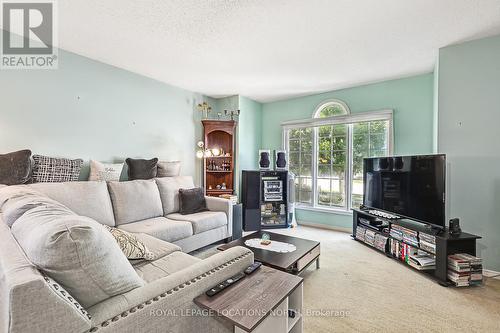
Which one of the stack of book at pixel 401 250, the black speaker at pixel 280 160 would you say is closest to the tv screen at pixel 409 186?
the stack of book at pixel 401 250

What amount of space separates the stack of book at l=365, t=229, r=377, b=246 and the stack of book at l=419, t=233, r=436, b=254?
0.71 meters

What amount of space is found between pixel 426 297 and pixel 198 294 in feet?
7.06

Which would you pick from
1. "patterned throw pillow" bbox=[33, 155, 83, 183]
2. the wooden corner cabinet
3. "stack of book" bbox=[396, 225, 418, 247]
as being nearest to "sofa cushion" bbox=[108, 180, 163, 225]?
"patterned throw pillow" bbox=[33, 155, 83, 183]

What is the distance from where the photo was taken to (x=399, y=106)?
3613 millimetres

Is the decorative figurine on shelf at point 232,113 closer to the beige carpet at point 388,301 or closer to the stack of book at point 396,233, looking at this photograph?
the beige carpet at point 388,301

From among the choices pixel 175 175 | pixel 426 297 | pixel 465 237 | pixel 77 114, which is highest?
pixel 77 114

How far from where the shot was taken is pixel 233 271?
4.15ft

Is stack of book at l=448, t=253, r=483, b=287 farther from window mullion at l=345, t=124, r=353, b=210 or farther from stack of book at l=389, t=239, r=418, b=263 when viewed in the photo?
window mullion at l=345, t=124, r=353, b=210

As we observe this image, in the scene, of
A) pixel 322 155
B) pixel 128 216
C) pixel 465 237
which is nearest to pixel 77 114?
pixel 128 216

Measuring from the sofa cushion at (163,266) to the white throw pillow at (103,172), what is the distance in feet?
5.05

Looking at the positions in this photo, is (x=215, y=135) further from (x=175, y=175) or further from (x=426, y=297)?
(x=426, y=297)

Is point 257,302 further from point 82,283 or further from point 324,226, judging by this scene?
point 324,226

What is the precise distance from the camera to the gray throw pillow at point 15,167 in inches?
83.6

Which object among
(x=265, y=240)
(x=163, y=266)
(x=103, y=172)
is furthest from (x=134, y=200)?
(x=265, y=240)
